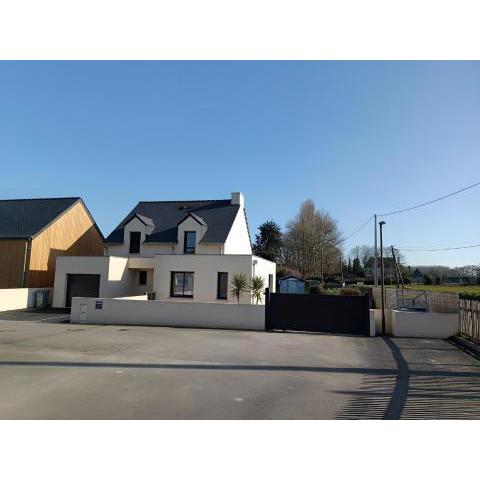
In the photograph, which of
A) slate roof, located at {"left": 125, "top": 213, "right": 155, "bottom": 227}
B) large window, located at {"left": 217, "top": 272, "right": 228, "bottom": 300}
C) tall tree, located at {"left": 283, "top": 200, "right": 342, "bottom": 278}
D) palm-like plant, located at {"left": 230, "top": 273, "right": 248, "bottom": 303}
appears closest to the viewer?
palm-like plant, located at {"left": 230, "top": 273, "right": 248, "bottom": 303}

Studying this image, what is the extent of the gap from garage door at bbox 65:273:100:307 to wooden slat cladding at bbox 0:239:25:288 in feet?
11.5

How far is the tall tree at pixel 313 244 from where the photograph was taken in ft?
150

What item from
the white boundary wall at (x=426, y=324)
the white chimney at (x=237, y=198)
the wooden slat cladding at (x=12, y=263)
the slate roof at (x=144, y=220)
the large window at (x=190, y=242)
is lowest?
the white boundary wall at (x=426, y=324)

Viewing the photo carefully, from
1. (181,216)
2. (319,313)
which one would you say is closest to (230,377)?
(319,313)

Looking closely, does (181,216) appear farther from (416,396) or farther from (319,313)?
(416,396)

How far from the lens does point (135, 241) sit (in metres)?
23.2

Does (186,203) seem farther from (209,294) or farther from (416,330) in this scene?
(416,330)

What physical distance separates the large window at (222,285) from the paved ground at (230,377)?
6.99 m

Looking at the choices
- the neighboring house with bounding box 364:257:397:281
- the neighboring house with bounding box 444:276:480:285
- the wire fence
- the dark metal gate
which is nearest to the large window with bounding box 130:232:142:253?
the dark metal gate

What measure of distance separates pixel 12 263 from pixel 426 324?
2189cm

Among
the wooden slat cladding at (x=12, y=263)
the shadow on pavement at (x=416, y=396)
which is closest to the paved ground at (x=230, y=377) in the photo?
the shadow on pavement at (x=416, y=396)

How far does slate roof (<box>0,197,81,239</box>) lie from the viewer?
894 inches

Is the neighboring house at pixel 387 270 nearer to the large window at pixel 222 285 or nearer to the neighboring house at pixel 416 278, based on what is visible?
the neighboring house at pixel 416 278

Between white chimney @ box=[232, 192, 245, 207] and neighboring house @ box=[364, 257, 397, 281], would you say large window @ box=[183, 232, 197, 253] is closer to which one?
white chimney @ box=[232, 192, 245, 207]
